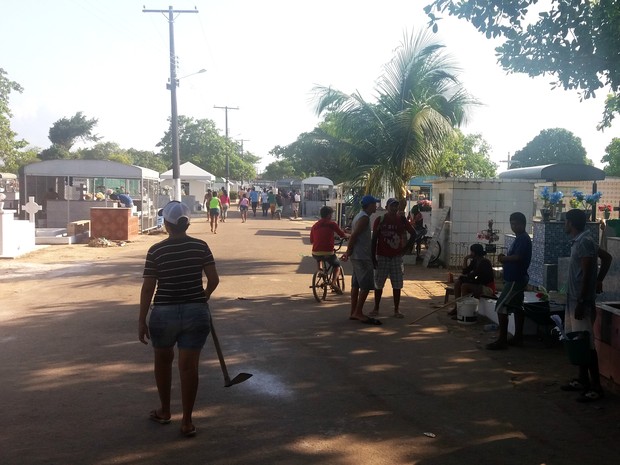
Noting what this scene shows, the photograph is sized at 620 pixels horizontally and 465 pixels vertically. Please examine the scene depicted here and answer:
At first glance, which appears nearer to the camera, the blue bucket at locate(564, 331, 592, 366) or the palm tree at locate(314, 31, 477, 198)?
the blue bucket at locate(564, 331, 592, 366)

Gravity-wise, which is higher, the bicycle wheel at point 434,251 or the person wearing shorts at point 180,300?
the person wearing shorts at point 180,300

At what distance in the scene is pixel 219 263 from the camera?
14.9 metres

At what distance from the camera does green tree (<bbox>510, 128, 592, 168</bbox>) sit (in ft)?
195

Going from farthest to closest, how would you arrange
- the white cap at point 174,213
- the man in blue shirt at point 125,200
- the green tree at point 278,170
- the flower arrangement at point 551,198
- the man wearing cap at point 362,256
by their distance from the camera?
the green tree at point 278,170
the man in blue shirt at point 125,200
the flower arrangement at point 551,198
the man wearing cap at point 362,256
the white cap at point 174,213

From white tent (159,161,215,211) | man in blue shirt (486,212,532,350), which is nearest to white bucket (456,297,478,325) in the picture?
man in blue shirt (486,212,532,350)

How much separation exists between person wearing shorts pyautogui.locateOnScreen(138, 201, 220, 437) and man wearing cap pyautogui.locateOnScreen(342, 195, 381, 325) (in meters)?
4.15

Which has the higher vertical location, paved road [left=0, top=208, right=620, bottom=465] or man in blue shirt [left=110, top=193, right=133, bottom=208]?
man in blue shirt [left=110, top=193, right=133, bottom=208]

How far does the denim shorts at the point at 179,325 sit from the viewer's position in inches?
176

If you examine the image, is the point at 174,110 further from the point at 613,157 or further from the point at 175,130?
the point at 613,157

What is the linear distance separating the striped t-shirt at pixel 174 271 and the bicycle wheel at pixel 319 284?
5643 millimetres

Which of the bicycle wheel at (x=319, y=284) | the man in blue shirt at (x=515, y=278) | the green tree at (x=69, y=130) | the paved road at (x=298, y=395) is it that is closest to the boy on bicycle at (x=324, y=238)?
the bicycle wheel at (x=319, y=284)

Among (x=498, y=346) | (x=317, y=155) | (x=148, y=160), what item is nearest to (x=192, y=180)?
(x=317, y=155)

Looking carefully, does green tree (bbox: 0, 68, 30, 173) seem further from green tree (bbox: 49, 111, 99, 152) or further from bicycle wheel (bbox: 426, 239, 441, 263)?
green tree (bbox: 49, 111, 99, 152)

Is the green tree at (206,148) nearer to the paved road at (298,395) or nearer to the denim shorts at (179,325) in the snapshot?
the paved road at (298,395)
